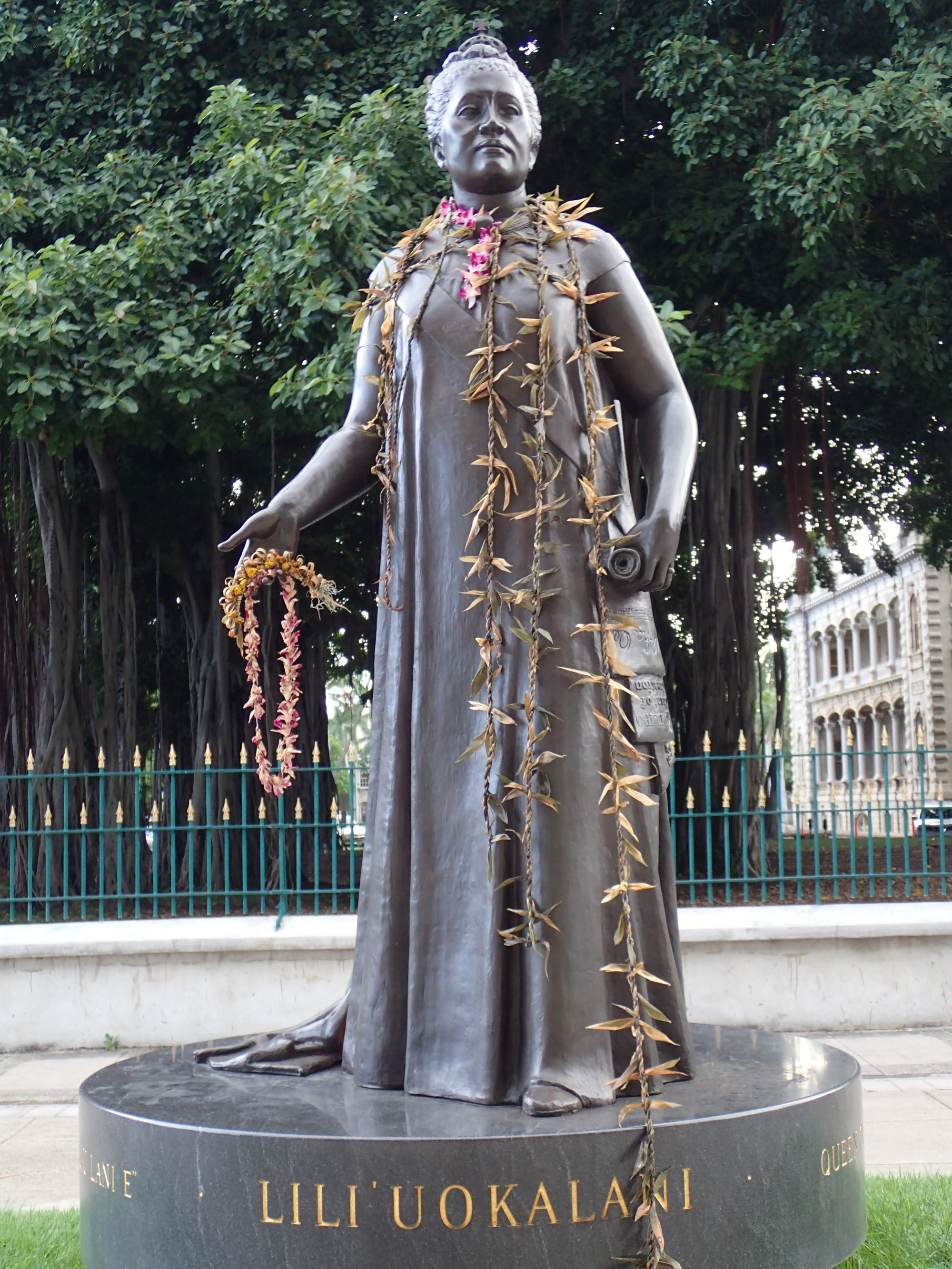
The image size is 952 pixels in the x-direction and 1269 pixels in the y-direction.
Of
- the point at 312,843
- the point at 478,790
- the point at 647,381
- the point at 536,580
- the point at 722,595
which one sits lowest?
the point at 312,843

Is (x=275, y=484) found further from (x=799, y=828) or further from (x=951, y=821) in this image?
(x=951, y=821)

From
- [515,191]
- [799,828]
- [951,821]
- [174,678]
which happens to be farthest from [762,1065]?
[951,821]

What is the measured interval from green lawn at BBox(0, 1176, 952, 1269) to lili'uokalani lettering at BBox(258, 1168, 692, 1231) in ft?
4.69

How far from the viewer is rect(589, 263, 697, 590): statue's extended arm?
9.64 feet

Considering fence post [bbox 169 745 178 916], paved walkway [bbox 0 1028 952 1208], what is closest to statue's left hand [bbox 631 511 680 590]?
paved walkway [bbox 0 1028 952 1208]

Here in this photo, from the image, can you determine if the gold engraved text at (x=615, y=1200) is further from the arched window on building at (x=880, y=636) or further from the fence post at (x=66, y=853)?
the arched window on building at (x=880, y=636)

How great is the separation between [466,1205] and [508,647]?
1.09 metres

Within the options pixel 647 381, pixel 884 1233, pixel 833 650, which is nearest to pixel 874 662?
pixel 833 650

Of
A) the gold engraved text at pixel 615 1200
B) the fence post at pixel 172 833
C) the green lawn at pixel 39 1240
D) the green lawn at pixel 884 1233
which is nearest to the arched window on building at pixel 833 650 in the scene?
the fence post at pixel 172 833

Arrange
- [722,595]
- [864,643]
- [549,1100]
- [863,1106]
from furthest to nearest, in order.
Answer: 1. [864,643]
2. [722,595]
3. [863,1106]
4. [549,1100]

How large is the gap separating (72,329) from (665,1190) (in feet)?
23.4

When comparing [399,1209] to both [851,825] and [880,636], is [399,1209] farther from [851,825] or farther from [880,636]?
[880,636]

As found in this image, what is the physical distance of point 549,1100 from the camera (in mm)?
2473

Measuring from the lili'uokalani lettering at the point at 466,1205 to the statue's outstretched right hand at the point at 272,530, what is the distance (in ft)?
4.49
